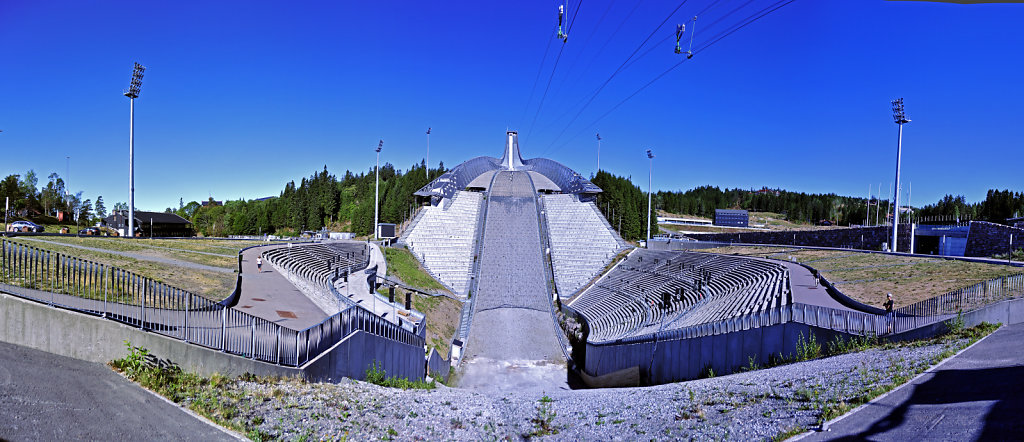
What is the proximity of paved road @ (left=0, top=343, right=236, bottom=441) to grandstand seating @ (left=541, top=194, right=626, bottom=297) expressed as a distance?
35753mm

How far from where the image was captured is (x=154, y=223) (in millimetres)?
57156

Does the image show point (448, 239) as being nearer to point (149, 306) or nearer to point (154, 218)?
point (154, 218)

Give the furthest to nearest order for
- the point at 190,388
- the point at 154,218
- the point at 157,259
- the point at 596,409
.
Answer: the point at 154,218 < the point at 157,259 < the point at 596,409 < the point at 190,388

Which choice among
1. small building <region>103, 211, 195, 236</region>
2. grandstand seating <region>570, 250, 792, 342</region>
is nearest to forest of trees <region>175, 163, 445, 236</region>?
small building <region>103, 211, 195, 236</region>

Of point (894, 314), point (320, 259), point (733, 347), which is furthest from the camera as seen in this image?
point (320, 259)

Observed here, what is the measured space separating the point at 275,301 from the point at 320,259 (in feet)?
53.0

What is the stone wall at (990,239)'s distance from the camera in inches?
1344

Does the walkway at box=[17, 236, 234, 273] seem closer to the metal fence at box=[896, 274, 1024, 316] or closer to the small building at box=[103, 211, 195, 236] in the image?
the metal fence at box=[896, 274, 1024, 316]

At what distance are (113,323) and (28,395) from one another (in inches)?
88.5

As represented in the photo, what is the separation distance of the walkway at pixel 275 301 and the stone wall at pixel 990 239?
43.2 m

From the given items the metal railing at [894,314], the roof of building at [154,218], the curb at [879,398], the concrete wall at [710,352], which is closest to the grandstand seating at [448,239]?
the concrete wall at [710,352]

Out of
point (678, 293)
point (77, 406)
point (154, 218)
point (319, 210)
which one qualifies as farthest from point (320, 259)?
point (319, 210)

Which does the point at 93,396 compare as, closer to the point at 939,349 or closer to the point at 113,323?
the point at 113,323

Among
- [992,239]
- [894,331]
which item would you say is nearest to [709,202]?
[992,239]
